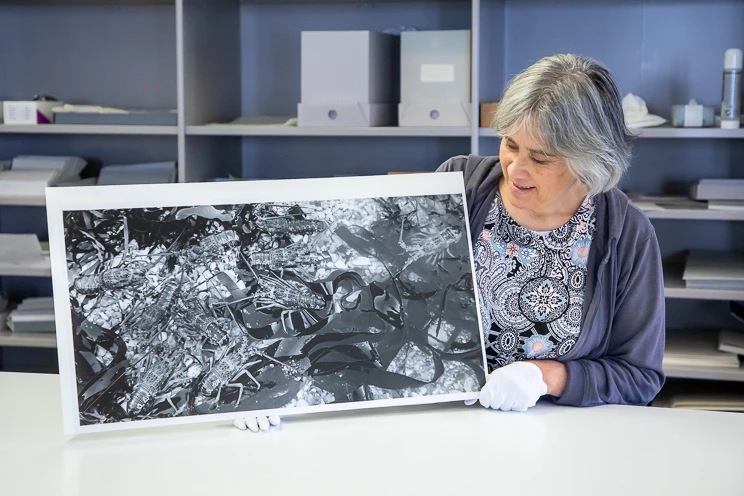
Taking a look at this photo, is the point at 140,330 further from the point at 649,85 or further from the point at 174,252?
the point at 649,85

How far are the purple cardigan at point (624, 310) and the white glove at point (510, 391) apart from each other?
0.36 ft

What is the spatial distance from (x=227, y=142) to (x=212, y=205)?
1837 mm

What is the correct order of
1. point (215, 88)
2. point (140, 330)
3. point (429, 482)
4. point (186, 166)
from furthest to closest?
point (215, 88)
point (186, 166)
point (140, 330)
point (429, 482)

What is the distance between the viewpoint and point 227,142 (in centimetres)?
299

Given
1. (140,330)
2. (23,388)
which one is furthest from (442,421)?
(23,388)

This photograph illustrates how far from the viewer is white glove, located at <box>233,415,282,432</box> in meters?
1.17

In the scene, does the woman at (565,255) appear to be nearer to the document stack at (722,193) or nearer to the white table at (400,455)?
the white table at (400,455)

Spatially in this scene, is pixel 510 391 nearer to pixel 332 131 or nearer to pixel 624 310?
pixel 624 310

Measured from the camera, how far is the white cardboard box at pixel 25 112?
2.77m

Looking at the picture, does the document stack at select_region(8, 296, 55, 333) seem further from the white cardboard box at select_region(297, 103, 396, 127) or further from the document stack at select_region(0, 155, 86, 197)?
the white cardboard box at select_region(297, 103, 396, 127)

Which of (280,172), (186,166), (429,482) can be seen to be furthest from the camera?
(280,172)

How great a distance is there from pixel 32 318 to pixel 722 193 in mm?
2257

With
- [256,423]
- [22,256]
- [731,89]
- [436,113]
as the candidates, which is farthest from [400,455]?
[22,256]

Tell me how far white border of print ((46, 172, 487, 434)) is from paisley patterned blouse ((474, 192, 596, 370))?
13 centimetres
